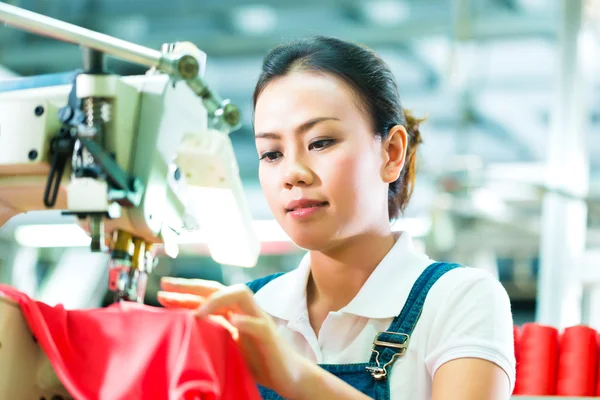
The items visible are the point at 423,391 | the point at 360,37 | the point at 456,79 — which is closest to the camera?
the point at 423,391

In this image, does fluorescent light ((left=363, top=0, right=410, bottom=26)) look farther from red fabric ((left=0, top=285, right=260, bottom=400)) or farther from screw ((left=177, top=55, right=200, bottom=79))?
red fabric ((left=0, top=285, right=260, bottom=400))

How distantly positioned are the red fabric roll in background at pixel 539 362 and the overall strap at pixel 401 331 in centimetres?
35

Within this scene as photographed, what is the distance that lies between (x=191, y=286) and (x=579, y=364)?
0.81 meters

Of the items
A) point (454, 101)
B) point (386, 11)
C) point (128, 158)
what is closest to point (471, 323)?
point (128, 158)

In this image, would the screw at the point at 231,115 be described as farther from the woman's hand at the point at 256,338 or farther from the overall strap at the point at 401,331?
the overall strap at the point at 401,331

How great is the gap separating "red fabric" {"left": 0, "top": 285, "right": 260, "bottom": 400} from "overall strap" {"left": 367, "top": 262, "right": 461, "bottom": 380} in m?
0.31

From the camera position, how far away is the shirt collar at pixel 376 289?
4.91ft

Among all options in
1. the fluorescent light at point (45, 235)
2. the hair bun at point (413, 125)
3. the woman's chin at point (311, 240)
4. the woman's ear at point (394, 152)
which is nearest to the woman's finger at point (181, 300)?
the woman's chin at point (311, 240)

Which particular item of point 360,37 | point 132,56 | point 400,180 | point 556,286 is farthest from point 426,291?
point 360,37

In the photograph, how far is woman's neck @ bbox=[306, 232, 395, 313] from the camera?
5.08 ft

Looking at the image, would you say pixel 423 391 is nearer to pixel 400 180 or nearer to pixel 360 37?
pixel 400 180

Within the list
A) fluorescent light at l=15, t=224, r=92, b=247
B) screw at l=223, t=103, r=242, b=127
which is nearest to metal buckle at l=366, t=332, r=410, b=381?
screw at l=223, t=103, r=242, b=127

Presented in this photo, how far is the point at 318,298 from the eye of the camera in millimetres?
1617

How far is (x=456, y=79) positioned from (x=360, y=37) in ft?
3.45
